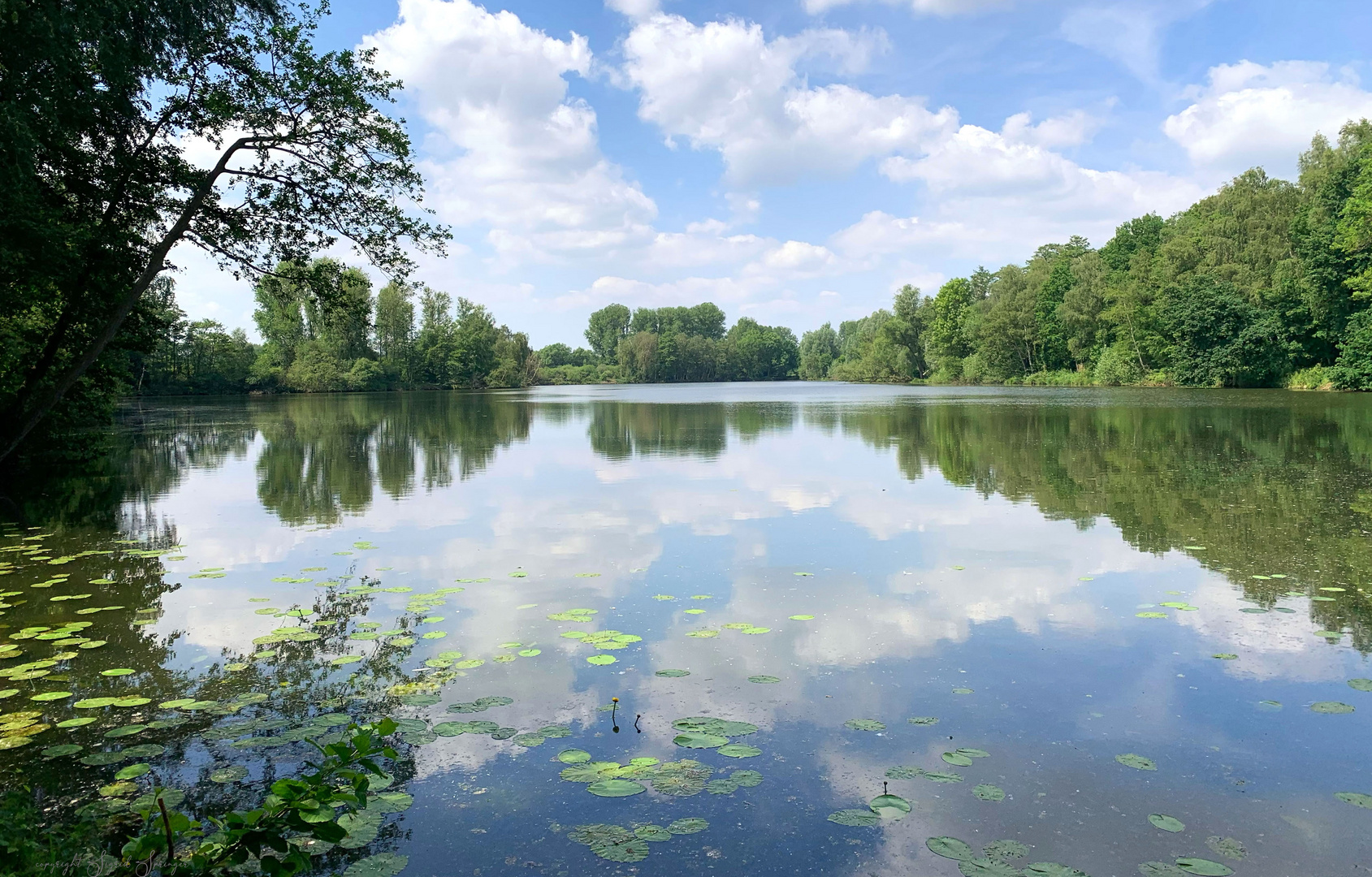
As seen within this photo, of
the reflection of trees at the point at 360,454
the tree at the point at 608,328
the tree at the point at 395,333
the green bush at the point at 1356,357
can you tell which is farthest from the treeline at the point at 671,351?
the green bush at the point at 1356,357

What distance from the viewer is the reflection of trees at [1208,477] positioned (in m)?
9.39

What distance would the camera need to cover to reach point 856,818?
417 centimetres

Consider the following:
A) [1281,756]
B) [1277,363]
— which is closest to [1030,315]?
[1277,363]

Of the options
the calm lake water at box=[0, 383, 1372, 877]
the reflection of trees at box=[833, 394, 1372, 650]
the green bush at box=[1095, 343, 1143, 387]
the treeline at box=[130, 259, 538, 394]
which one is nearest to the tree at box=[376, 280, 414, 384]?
the treeline at box=[130, 259, 538, 394]

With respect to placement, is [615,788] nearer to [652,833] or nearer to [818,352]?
[652,833]

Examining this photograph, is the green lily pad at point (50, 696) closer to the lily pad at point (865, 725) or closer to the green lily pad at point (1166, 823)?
the lily pad at point (865, 725)

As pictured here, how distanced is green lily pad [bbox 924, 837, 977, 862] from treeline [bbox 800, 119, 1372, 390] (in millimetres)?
57894

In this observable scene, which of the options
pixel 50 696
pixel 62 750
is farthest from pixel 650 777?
pixel 50 696

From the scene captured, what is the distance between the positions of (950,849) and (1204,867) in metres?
1.13

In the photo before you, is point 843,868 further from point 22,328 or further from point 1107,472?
point 22,328

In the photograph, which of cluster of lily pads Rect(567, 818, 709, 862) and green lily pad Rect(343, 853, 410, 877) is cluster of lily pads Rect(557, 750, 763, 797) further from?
green lily pad Rect(343, 853, 410, 877)

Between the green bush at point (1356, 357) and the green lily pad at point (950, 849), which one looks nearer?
the green lily pad at point (950, 849)

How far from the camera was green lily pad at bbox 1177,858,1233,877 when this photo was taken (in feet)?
12.1

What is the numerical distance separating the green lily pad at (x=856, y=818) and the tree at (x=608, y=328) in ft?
557
